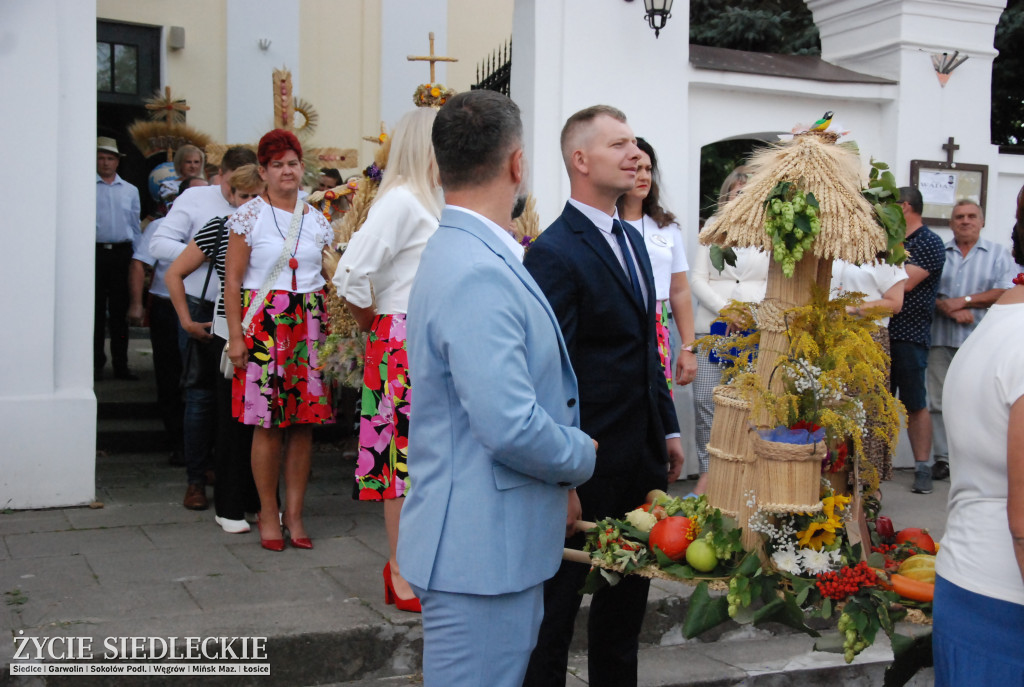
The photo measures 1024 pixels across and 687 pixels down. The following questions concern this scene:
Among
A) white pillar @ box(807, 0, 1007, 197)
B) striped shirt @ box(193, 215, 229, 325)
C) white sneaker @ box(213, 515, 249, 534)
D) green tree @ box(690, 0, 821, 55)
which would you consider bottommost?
white sneaker @ box(213, 515, 249, 534)

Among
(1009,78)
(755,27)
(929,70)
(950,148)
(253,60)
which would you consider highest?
(755,27)

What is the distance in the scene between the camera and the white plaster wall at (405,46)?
12.0m

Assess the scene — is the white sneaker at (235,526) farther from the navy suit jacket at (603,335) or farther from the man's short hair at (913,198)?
the man's short hair at (913,198)

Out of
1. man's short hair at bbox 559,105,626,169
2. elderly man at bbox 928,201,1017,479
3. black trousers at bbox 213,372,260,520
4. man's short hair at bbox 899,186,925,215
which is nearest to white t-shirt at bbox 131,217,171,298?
black trousers at bbox 213,372,260,520

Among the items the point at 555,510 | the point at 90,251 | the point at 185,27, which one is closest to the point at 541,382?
the point at 555,510

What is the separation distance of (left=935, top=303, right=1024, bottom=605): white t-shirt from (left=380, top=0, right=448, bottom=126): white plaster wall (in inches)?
401

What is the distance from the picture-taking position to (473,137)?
2.37 m

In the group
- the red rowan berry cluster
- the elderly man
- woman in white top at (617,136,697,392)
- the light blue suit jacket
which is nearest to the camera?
the light blue suit jacket

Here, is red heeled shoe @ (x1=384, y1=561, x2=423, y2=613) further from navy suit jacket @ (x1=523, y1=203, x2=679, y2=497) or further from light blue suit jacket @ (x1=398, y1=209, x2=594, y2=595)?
light blue suit jacket @ (x1=398, y1=209, x2=594, y2=595)

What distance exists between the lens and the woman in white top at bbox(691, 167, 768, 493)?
609 cm

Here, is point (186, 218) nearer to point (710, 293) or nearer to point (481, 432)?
point (710, 293)

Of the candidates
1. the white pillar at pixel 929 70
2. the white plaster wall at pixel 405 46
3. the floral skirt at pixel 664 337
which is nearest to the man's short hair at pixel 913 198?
the white pillar at pixel 929 70

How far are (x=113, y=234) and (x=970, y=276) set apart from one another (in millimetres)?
6643

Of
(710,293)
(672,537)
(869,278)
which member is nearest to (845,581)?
(672,537)
